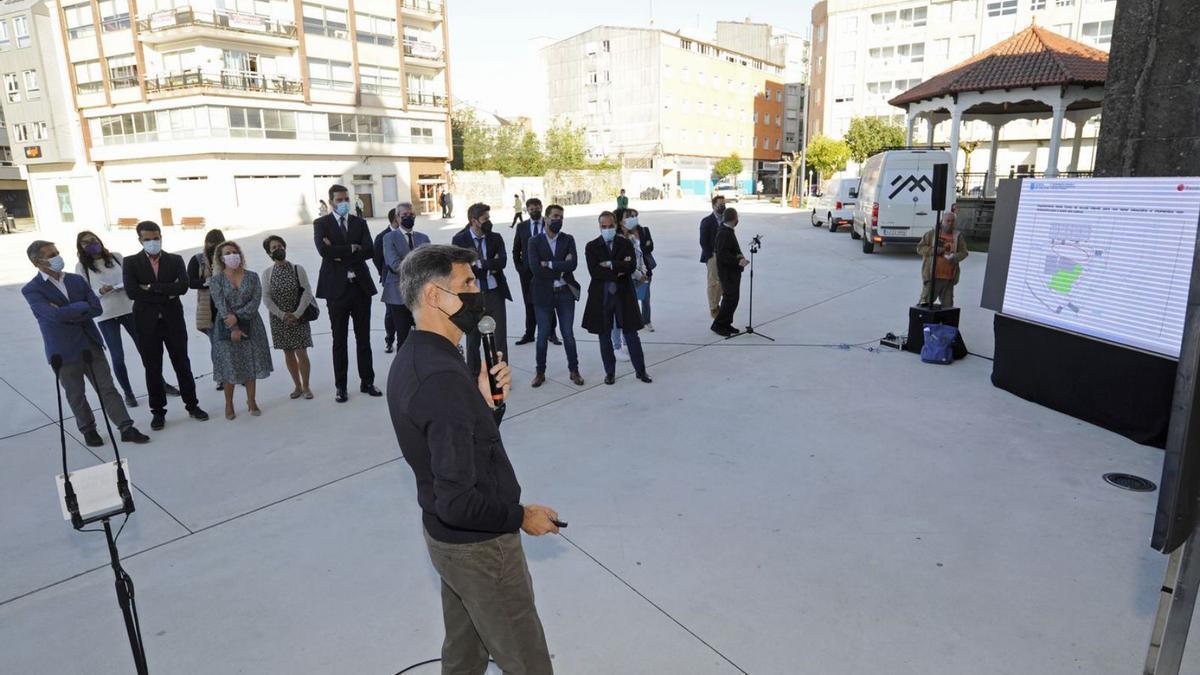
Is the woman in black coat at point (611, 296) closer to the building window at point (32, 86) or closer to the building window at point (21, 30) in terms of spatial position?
the building window at point (32, 86)

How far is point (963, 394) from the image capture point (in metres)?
6.79

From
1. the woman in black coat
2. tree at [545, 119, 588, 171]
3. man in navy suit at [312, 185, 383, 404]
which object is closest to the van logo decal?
the woman in black coat

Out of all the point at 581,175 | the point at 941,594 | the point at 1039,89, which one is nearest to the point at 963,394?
the point at 941,594

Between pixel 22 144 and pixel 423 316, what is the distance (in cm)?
5490

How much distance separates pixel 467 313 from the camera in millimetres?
2295

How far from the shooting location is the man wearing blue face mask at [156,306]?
6.04 metres

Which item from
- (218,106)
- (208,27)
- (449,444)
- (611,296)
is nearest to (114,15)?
(208,27)

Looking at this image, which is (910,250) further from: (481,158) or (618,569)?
(481,158)

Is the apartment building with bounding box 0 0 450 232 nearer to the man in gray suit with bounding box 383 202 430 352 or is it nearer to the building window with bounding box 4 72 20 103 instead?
the building window with bounding box 4 72 20 103

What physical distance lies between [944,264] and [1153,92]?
8.94 ft

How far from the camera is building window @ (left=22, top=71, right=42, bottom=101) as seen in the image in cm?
4184

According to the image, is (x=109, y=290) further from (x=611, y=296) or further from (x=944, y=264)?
(x=944, y=264)

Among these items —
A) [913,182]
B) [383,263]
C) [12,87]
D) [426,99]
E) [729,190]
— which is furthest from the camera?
[729,190]

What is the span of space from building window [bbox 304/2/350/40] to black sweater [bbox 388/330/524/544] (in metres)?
42.4
